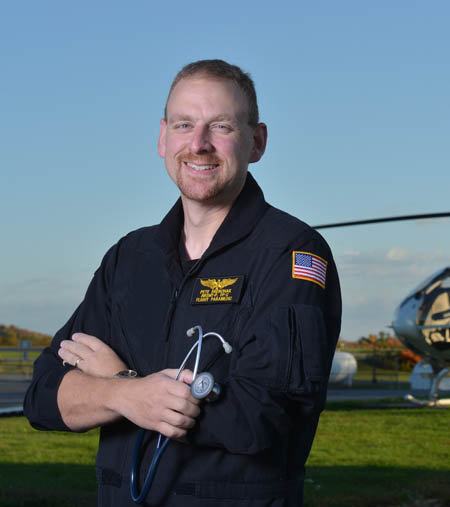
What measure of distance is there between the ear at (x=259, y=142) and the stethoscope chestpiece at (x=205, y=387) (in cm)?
68

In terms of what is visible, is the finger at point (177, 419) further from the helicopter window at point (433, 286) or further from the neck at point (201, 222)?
the helicopter window at point (433, 286)

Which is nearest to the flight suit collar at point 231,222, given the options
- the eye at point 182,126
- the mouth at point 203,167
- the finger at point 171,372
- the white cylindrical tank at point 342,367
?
the mouth at point 203,167

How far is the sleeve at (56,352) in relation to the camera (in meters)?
2.13

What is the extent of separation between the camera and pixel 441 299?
16.4m

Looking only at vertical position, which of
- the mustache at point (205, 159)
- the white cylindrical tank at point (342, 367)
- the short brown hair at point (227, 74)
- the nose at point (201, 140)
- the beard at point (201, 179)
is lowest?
the white cylindrical tank at point (342, 367)

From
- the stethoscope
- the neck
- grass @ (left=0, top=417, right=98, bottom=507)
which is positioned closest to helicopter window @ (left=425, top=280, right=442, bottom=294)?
grass @ (left=0, top=417, right=98, bottom=507)

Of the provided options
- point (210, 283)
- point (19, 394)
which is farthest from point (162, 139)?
point (19, 394)

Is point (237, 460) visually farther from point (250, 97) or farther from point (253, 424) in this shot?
point (250, 97)

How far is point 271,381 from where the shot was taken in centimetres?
183

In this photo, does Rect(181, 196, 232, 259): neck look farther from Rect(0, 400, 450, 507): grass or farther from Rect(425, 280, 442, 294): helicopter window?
Rect(425, 280, 442, 294): helicopter window

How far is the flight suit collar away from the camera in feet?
6.75

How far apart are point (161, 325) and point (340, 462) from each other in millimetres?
6847

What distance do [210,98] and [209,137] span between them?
0.33 ft

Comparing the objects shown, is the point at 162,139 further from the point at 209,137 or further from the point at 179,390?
the point at 179,390
